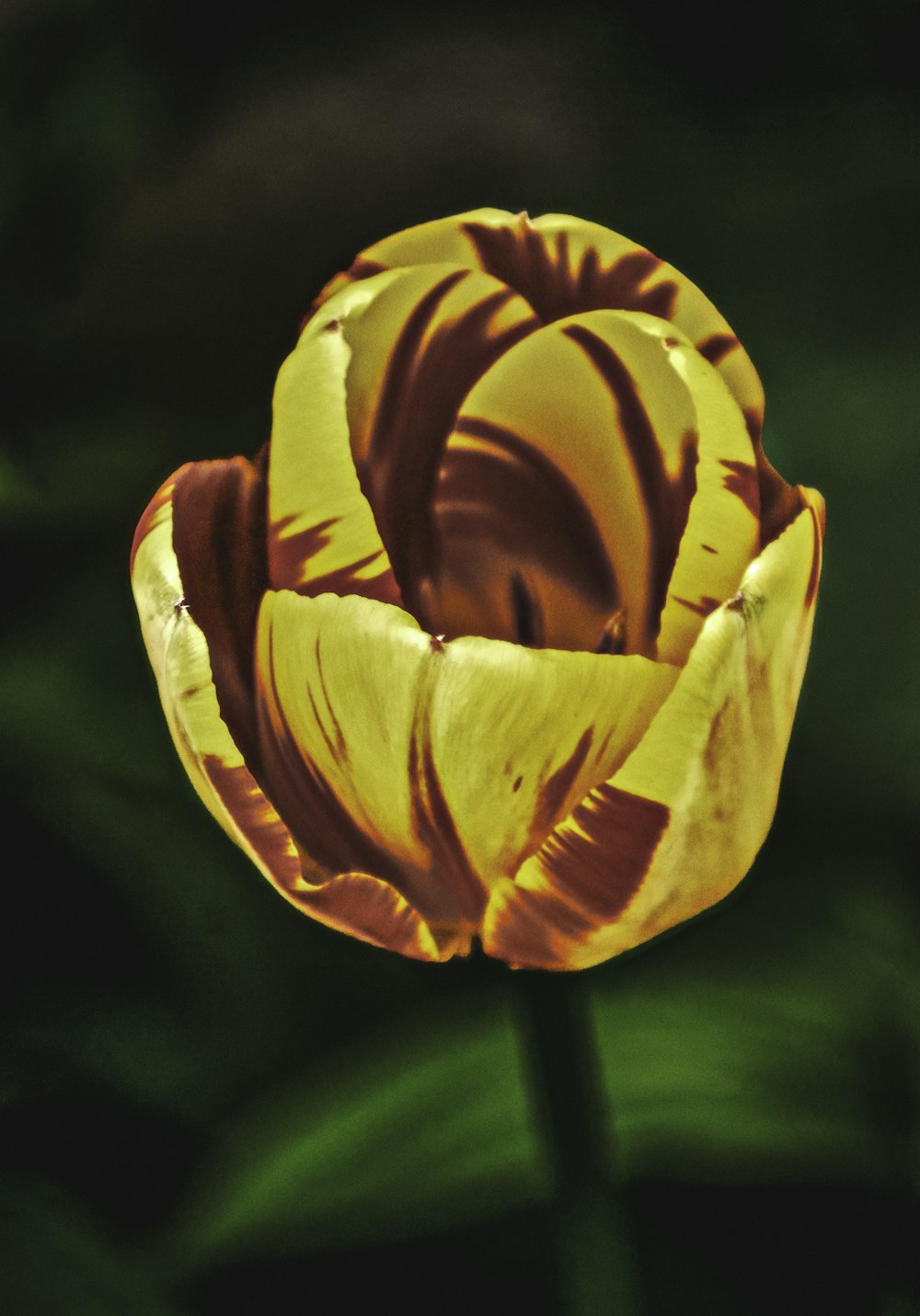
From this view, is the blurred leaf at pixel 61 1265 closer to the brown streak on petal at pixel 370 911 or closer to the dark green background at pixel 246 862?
the dark green background at pixel 246 862

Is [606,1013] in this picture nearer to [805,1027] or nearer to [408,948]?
[805,1027]

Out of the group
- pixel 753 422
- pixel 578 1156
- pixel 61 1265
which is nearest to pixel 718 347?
pixel 753 422

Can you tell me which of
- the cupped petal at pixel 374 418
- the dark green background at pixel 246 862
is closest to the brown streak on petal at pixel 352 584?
the cupped petal at pixel 374 418

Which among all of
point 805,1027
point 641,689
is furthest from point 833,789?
point 641,689

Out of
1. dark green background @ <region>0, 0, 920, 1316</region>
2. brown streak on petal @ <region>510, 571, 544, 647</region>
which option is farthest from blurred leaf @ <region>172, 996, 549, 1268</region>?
brown streak on petal @ <region>510, 571, 544, 647</region>

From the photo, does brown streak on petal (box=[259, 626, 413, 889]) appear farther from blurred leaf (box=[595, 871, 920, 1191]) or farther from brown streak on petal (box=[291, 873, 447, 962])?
blurred leaf (box=[595, 871, 920, 1191])

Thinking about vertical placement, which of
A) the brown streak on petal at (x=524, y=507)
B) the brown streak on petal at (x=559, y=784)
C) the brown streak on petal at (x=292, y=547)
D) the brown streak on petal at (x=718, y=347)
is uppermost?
the brown streak on petal at (x=718, y=347)
